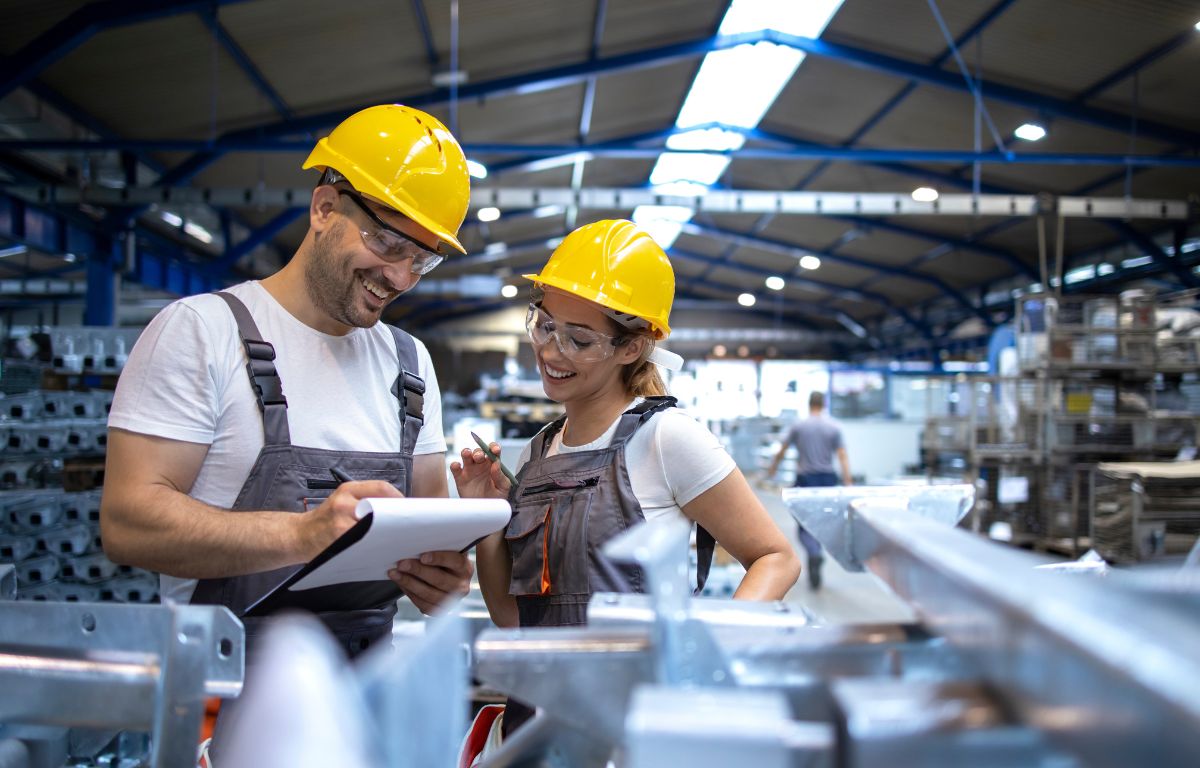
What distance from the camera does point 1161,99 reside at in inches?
337

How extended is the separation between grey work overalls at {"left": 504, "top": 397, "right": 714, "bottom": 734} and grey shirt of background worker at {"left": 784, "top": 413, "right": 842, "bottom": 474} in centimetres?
653

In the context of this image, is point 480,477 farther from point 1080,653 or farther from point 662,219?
point 662,219

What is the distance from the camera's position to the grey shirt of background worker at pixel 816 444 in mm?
8055

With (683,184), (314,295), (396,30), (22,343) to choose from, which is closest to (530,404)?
(396,30)

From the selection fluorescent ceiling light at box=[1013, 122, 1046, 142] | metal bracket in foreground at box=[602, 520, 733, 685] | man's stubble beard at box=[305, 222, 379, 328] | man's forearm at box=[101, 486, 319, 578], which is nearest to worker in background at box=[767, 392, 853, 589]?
fluorescent ceiling light at box=[1013, 122, 1046, 142]

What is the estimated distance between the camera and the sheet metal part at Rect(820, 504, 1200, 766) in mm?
387

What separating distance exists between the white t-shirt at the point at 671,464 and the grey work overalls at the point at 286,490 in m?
0.54

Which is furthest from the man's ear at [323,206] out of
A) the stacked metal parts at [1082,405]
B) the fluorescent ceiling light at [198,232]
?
the fluorescent ceiling light at [198,232]

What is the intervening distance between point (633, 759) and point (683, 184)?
13842mm

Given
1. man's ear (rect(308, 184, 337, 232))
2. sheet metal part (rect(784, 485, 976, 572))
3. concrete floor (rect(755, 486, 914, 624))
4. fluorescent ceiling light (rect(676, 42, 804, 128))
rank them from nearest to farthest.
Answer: sheet metal part (rect(784, 485, 976, 572)), man's ear (rect(308, 184, 337, 232)), concrete floor (rect(755, 486, 914, 624)), fluorescent ceiling light (rect(676, 42, 804, 128))

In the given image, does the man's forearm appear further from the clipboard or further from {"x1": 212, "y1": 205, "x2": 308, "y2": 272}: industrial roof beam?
{"x1": 212, "y1": 205, "x2": 308, "y2": 272}: industrial roof beam

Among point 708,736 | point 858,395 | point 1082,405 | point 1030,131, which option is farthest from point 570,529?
point 858,395

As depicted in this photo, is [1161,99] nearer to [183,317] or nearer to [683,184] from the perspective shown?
[683,184]

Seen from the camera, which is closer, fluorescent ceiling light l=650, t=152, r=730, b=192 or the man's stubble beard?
the man's stubble beard
